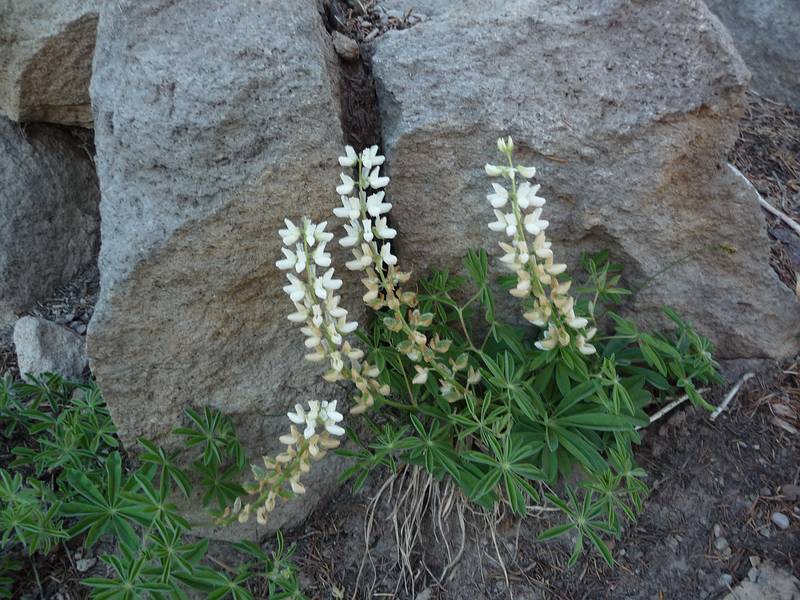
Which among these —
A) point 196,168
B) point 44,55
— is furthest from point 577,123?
point 44,55

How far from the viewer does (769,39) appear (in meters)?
3.63

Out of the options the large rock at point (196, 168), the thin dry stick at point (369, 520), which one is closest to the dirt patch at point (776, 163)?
the thin dry stick at point (369, 520)

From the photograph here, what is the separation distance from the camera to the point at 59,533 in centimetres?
221

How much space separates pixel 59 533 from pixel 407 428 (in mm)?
1074

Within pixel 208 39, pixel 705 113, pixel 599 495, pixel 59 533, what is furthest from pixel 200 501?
pixel 705 113

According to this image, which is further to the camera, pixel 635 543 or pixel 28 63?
pixel 28 63

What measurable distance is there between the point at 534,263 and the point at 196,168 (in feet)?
3.24

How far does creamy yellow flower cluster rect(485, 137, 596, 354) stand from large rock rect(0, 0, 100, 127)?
1.77 meters

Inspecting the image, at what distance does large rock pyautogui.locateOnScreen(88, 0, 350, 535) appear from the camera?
218 cm

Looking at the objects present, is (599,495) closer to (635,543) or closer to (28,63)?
(635,543)

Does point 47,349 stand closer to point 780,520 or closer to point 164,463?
point 164,463

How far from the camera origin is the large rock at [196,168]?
218 cm

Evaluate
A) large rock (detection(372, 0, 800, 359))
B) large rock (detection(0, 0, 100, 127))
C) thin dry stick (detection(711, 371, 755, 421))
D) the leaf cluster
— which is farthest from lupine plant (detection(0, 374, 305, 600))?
thin dry stick (detection(711, 371, 755, 421))

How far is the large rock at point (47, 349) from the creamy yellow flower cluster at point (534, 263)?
5.85 feet
